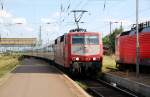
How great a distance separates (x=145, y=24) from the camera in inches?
1198

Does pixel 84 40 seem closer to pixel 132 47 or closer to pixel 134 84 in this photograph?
pixel 132 47

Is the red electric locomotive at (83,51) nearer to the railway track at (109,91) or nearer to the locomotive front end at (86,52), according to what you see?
the locomotive front end at (86,52)

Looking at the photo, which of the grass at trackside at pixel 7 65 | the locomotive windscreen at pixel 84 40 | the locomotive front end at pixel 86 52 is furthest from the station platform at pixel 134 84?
the grass at trackside at pixel 7 65

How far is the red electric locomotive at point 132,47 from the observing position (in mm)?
29625

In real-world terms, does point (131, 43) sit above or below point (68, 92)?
above

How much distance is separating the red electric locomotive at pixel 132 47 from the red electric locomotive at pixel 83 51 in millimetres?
2986

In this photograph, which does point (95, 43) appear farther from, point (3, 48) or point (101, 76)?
point (3, 48)

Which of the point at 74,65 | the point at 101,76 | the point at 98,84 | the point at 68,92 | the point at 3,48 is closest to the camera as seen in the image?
the point at 68,92

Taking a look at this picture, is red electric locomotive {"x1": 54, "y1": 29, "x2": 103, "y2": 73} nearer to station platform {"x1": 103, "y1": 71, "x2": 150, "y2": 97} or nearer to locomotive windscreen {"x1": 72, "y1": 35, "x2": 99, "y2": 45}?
locomotive windscreen {"x1": 72, "y1": 35, "x2": 99, "y2": 45}

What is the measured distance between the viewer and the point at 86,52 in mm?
29766

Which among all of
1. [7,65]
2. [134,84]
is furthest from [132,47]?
[7,65]

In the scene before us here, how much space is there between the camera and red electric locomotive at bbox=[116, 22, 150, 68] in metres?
29.6

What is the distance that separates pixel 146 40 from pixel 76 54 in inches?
191

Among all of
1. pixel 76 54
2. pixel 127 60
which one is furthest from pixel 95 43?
pixel 127 60
